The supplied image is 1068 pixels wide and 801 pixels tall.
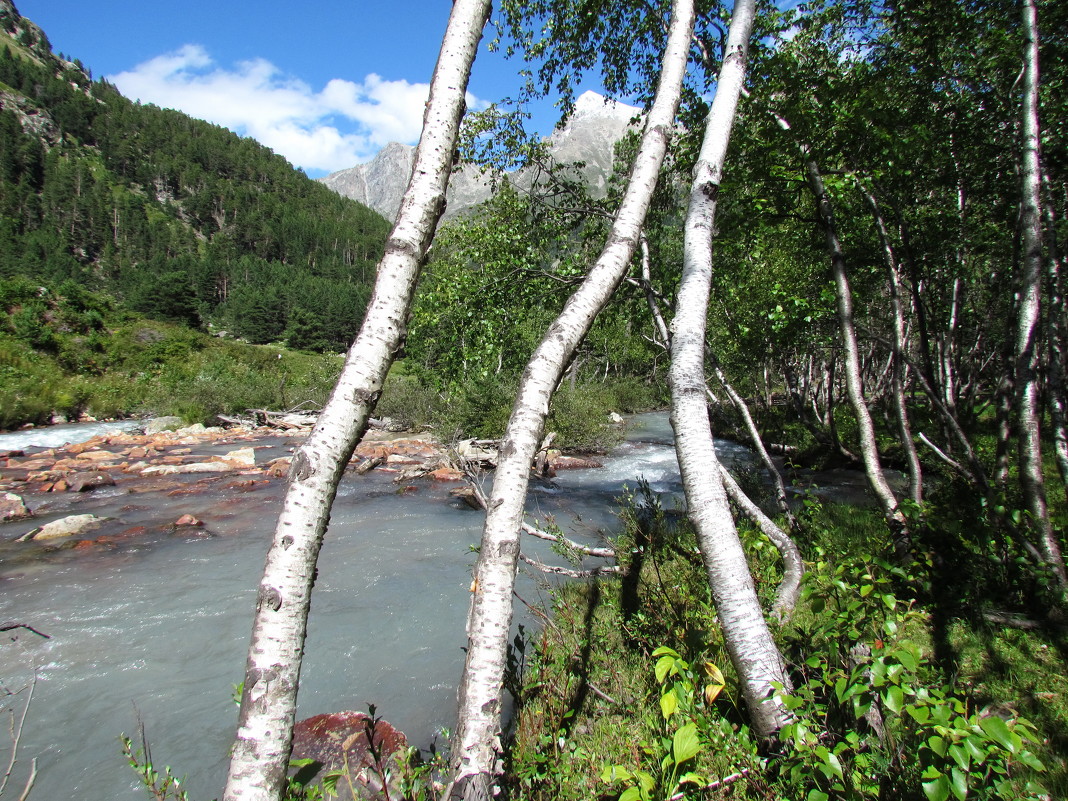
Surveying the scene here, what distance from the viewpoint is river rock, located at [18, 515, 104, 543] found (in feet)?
31.7

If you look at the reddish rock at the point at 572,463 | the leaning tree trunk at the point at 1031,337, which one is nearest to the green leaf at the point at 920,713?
the leaning tree trunk at the point at 1031,337

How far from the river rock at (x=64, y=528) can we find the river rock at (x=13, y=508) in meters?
1.04

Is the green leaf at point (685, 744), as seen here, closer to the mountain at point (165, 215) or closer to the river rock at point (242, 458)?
the river rock at point (242, 458)

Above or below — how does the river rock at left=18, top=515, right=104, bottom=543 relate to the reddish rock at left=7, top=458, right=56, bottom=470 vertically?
above

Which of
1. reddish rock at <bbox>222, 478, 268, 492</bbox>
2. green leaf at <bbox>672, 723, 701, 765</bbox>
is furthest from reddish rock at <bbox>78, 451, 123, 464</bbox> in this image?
green leaf at <bbox>672, 723, 701, 765</bbox>

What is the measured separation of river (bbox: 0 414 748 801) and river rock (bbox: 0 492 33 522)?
547mm

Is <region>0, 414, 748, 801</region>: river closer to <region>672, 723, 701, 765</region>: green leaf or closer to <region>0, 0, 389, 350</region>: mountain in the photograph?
<region>672, 723, 701, 765</region>: green leaf

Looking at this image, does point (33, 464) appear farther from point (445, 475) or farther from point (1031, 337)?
point (1031, 337)

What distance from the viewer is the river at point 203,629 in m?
4.80

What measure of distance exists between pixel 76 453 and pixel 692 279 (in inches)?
864

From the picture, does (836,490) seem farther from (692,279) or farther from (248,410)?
(248,410)

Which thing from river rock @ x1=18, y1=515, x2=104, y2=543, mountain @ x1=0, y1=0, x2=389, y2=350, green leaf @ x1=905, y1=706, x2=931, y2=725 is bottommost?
river rock @ x1=18, y1=515, x2=104, y2=543

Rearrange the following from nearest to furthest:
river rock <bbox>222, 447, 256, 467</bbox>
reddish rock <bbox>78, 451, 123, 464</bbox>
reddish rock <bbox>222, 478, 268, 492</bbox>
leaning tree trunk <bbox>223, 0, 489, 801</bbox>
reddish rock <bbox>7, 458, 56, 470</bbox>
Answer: leaning tree trunk <bbox>223, 0, 489, 801</bbox> → reddish rock <bbox>222, 478, 268, 492</bbox> → reddish rock <bbox>7, 458, 56, 470</bbox> → river rock <bbox>222, 447, 256, 467</bbox> → reddish rock <bbox>78, 451, 123, 464</bbox>

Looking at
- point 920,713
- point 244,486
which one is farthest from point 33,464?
point 920,713
